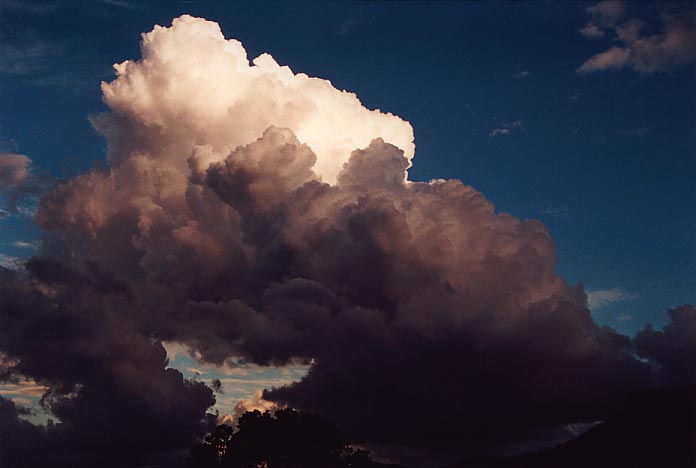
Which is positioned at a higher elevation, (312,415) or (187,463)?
(312,415)

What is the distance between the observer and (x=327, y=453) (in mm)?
155875

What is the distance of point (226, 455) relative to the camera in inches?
5974

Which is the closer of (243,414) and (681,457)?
(243,414)

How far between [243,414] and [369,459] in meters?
33.9

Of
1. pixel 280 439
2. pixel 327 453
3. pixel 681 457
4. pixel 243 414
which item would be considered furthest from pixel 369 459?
pixel 681 457

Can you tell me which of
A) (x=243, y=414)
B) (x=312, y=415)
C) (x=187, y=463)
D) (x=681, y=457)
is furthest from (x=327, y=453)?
(x=681, y=457)

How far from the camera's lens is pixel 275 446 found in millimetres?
153000

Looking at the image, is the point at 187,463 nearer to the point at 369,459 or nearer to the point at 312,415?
the point at 312,415

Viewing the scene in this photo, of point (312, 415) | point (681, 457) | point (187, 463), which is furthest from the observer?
point (681, 457)

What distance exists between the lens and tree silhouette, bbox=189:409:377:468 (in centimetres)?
15100

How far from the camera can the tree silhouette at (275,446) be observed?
15100 cm

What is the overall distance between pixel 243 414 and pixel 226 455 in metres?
10.6

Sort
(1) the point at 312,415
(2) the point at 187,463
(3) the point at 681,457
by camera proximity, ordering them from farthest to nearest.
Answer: (3) the point at 681,457 → (1) the point at 312,415 → (2) the point at 187,463

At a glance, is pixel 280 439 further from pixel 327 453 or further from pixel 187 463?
pixel 187 463
